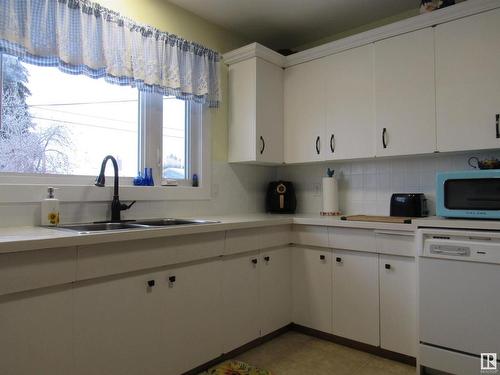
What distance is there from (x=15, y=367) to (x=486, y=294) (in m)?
2.17

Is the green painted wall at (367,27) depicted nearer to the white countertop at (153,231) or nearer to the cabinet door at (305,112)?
the cabinet door at (305,112)

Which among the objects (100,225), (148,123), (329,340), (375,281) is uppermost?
(148,123)

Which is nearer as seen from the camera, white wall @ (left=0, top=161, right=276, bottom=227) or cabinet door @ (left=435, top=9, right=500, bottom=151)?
white wall @ (left=0, top=161, right=276, bottom=227)

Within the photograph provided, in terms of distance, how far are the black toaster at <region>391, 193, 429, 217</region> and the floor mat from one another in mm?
1413

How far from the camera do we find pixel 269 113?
2965 mm

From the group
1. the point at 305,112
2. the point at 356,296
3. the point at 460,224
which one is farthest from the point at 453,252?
the point at 305,112

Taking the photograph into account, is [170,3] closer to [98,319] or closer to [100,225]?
[100,225]

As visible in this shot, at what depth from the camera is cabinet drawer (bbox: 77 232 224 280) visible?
153 cm

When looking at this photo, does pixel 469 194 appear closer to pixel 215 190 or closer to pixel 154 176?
pixel 215 190

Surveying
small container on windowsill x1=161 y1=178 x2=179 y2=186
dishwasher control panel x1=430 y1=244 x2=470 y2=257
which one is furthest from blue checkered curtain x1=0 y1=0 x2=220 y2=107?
dishwasher control panel x1=430 y1=244 x2=470 y2=257

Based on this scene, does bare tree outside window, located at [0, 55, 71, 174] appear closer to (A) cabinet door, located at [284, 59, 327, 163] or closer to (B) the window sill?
(B) the window sill

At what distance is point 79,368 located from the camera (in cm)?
150

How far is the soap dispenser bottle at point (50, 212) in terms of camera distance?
1.86 m

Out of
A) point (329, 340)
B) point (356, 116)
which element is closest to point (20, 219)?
point (329, 340)
